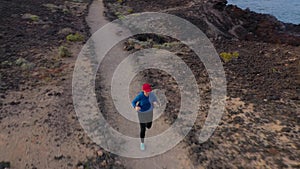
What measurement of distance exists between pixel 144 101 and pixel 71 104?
5754mm

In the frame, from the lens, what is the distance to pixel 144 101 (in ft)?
31.9

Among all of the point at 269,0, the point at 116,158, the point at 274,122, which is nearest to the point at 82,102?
the point at 116,158

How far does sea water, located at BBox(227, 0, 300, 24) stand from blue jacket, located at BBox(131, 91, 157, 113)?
4236cm

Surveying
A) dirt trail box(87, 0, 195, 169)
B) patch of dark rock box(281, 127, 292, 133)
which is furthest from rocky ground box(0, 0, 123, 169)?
patch of dark rock box(281, 127, 292, 133)

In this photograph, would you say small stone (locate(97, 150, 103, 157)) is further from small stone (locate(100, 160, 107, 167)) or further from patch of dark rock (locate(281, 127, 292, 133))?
patch of dark rock (locate(281, 127, 292, 133))

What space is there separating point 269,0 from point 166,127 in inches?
2255

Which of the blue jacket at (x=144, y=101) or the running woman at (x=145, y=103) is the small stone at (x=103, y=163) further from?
the blue jacket at (x=144, y=101)

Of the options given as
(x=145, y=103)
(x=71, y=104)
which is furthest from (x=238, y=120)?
(x=71, y=104)

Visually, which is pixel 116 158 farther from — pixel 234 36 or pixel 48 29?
pixel 234 36

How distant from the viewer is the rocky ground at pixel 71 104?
10.9 meters

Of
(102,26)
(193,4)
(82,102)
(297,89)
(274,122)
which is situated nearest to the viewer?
(274,122)

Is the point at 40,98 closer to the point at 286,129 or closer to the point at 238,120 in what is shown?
the point at 238,120

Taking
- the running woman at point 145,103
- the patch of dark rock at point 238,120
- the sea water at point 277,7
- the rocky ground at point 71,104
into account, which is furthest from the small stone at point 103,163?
the sea water at point 277,7

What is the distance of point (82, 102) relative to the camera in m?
14.5
